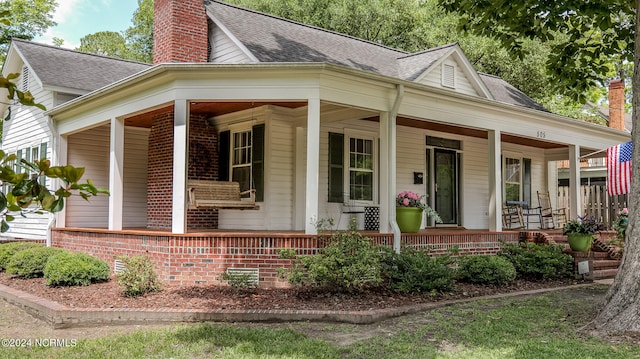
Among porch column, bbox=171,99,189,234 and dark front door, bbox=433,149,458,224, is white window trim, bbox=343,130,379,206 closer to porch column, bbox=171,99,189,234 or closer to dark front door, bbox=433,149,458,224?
dark front door, bbox=433,149,458,224

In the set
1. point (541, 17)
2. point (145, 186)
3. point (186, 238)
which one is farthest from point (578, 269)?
point (145, 186)

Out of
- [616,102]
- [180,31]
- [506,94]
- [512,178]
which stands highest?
[616,102]

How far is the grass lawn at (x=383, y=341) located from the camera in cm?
518

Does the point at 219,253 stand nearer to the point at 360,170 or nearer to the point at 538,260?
the point at 360,170

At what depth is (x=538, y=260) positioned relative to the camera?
10117mm

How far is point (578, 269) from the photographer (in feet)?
34.4

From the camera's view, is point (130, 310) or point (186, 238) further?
point (186, 238)

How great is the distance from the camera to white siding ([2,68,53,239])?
44.2ft

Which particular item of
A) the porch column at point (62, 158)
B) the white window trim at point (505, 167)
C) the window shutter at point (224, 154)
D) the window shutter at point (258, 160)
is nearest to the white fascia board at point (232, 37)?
the window shutter at point (258, 160)

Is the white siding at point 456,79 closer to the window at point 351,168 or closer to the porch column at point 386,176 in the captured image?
the window at point 351,168

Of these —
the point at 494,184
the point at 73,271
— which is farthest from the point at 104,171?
the point at 494,184

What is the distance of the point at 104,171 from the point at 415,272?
8.64 m

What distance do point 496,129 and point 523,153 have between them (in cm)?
470

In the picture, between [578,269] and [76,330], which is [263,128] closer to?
[76,330]
